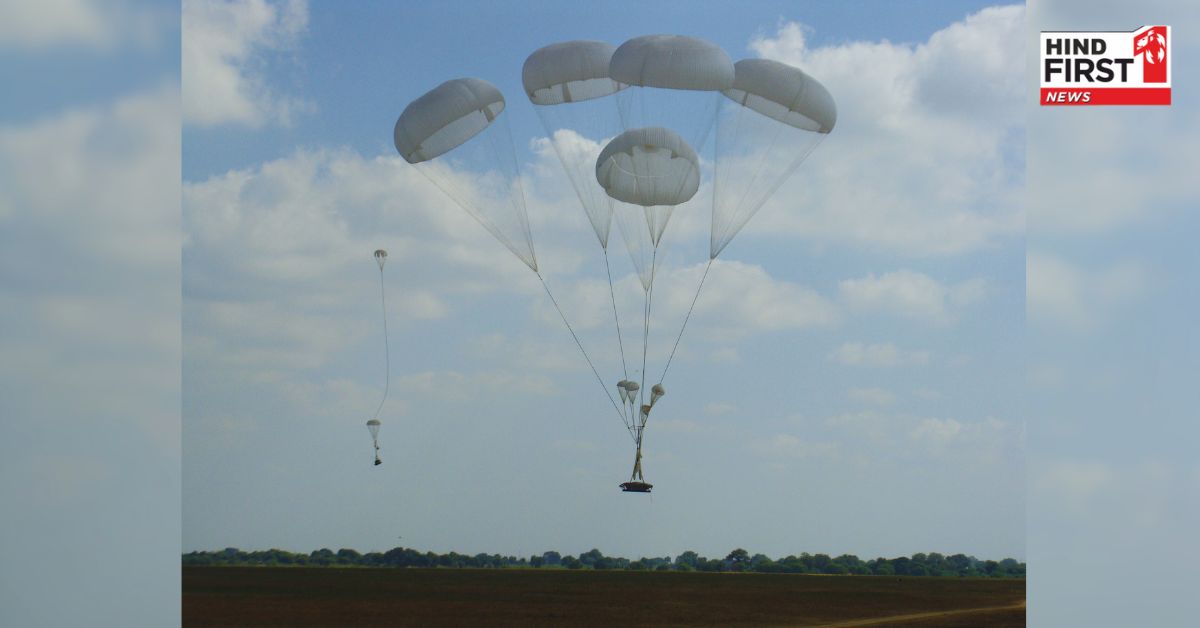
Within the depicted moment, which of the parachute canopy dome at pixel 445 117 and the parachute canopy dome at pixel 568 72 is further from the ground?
the parachute canopy dome at pixel 568 72

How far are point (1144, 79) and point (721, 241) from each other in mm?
6606

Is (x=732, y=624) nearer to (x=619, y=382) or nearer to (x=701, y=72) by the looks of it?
(x=619, y=382)

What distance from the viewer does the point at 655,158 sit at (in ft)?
58.6

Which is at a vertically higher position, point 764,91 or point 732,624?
point 764,91

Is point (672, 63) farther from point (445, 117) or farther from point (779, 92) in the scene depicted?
point (445, 117)

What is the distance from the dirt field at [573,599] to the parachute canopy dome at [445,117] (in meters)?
8.33

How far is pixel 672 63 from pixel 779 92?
2.18 metres

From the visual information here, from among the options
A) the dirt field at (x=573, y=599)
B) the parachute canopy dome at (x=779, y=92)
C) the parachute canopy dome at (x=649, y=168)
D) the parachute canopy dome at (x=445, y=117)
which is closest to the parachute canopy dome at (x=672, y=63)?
the parachute canopy dome at (x=779, y=92)

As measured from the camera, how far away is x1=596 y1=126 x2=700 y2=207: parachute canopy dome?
17734 millimetres

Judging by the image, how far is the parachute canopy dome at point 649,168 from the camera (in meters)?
17.7

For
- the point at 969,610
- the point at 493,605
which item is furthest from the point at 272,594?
the point at 969,610

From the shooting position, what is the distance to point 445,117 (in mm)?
17141

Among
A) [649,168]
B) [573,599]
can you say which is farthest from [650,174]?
[573,599]

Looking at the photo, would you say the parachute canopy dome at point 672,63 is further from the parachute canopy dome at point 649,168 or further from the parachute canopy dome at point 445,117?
the parachute canopy dome at point 445,117
